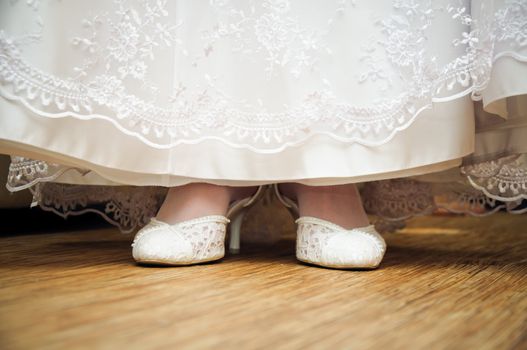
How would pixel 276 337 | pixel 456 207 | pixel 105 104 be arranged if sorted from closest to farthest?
1. pixel 276 337
2. pixel 105 104
3. pixel 456 207

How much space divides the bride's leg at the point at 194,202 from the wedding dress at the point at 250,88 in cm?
4

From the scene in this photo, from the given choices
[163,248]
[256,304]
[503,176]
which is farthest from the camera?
[503,176]

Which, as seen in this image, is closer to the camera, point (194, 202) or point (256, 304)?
point (256, 304)

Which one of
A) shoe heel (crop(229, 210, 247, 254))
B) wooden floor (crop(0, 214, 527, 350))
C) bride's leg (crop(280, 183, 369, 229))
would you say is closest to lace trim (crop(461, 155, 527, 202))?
wooden floor (crop(0, 214, 527, 350))

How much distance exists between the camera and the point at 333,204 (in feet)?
2.23

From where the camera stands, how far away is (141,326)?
0.37 metres

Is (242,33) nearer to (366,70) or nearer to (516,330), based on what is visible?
(366,70)

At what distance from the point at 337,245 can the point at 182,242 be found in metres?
0.20

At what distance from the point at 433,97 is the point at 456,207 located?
499mm

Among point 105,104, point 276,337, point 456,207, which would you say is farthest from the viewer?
point 456,207

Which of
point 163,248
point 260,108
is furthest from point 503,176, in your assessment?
point 163,248

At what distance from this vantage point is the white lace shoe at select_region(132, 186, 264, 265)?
594mm

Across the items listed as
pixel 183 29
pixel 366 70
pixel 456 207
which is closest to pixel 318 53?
pixel 366 70

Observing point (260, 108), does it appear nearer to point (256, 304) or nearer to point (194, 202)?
point (194, 202)
